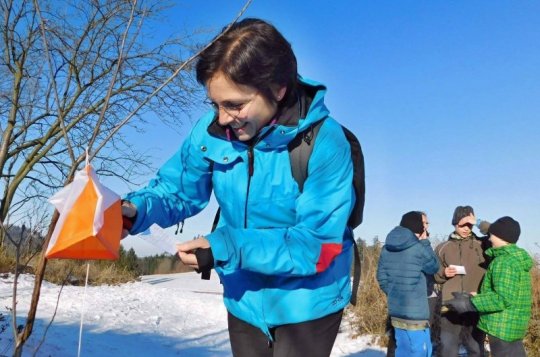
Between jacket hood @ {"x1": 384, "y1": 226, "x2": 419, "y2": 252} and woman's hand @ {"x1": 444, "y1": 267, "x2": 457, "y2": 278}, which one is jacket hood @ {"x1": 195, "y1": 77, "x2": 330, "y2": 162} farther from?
woman's hand @ {"x1": 444, "y1": 267, "x2": 457, "y2": 278}

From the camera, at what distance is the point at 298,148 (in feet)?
5.31

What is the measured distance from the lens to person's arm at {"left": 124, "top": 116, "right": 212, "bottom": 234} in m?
1.79

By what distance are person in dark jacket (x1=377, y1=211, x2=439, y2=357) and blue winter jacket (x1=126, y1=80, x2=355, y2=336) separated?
380 cm

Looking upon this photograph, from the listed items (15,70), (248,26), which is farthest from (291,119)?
(15,70)

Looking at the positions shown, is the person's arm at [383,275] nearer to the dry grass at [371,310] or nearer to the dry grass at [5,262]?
the dry grass at [371,310]

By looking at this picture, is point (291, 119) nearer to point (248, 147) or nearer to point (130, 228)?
point (248, 147)

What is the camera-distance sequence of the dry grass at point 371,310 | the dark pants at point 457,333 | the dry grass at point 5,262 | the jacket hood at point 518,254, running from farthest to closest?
the dry grass at point 5,262
the dry grass at point 371,310
the dark pants at point 457,333
the jacket hood at point 518,254

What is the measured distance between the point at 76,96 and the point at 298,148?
38.0 feet

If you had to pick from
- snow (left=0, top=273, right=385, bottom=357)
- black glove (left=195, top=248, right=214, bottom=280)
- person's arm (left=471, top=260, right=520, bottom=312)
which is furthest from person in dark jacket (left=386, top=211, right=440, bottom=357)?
black glove (left=195, top=248, right=214, bottom=280)

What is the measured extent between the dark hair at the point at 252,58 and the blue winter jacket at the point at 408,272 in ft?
13.5

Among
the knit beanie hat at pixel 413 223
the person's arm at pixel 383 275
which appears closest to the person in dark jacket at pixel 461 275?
the knit beanie hat at pixel 413 223

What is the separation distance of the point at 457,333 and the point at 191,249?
16.4 feet

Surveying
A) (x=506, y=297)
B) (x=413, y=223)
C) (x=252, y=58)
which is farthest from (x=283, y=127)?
(x=413, y=223)

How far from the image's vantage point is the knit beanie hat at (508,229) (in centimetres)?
509
